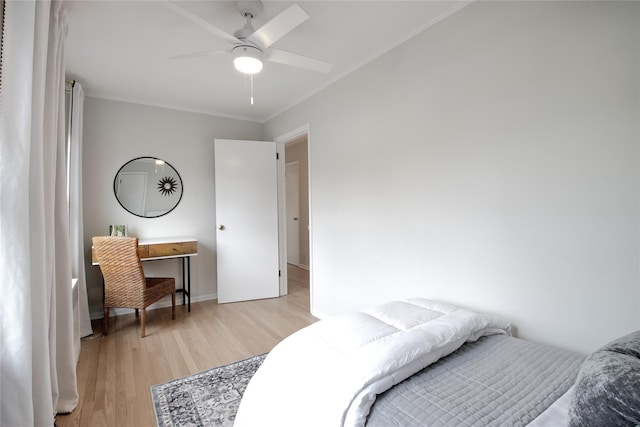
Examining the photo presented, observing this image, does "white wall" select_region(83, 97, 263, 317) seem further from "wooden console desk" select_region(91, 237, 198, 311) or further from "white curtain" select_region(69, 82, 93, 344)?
"white curtain" select_region(69, 82, 93, 344)

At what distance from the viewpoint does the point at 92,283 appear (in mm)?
3143

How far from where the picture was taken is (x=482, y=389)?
0.98 meters

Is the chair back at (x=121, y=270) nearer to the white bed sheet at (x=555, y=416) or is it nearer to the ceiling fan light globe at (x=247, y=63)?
the ceiling fan light globe at (x=247, y=63)

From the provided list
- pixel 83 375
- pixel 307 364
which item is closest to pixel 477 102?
pixel 307 364

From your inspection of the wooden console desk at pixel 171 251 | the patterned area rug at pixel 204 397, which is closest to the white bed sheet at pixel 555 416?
the patterned area rug at pixel 204 397

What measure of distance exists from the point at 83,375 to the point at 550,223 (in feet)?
10.0

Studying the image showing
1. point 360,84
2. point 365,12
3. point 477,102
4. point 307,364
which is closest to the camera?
point 307,364

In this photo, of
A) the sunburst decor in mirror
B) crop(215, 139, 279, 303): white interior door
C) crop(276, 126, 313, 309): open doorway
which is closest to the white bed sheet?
crop(215, 139, 279, 303): white interior door

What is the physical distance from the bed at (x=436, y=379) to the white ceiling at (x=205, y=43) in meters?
1.84

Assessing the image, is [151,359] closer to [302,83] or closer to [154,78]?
[154,78]

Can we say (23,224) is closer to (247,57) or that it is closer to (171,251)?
(247,57)

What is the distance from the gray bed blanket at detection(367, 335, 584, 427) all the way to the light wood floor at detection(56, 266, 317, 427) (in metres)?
1.46

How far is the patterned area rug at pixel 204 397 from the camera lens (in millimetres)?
1637

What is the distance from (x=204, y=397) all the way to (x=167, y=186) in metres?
2.50
